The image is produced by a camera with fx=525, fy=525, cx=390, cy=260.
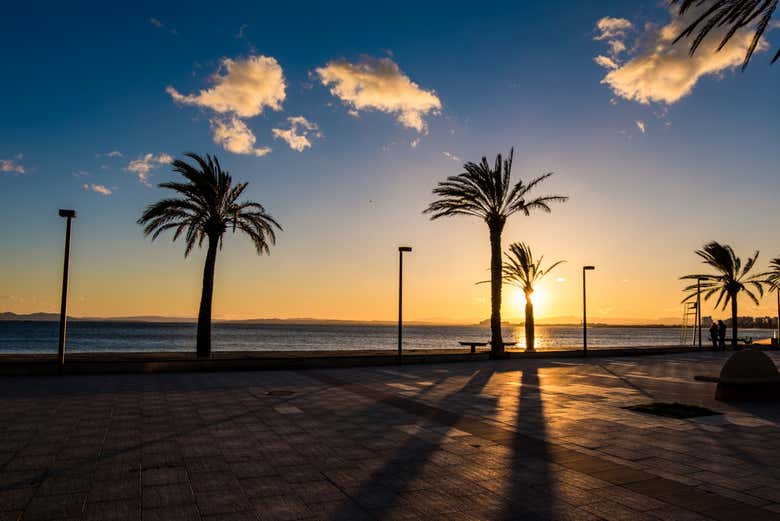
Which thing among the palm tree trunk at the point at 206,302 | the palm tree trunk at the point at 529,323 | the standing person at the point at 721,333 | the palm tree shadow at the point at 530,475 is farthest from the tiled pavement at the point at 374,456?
the standing person at the point at 721,333

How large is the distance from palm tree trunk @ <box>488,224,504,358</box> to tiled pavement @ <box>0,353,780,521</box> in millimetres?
13688

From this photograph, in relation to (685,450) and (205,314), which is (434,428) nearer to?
(685,450)

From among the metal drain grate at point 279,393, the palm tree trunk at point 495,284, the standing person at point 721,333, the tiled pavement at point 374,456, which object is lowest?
the metal drain grate at point 279,393

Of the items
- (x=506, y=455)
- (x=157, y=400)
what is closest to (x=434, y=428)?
(x=506, y=455)

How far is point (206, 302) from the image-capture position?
2547cm

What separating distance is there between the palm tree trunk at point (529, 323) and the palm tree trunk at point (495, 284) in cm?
818

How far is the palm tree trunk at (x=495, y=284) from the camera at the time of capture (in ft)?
87.4

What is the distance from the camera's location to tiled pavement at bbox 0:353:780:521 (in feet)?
16.4

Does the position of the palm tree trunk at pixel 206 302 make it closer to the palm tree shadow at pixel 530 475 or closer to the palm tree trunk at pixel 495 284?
the palm tree trunk at pixel 495 284

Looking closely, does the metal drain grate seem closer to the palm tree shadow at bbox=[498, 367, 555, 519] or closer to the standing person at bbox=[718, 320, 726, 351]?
the palm tree shadow at bbox=[498, 367, 555, 519]

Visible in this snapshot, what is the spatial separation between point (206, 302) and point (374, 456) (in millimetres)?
20554

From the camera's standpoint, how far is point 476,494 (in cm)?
537

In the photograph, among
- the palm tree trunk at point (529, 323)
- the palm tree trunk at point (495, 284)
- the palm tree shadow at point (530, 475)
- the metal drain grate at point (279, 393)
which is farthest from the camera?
the palm tree trunk at point (529, 323)

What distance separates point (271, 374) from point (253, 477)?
11.9m
